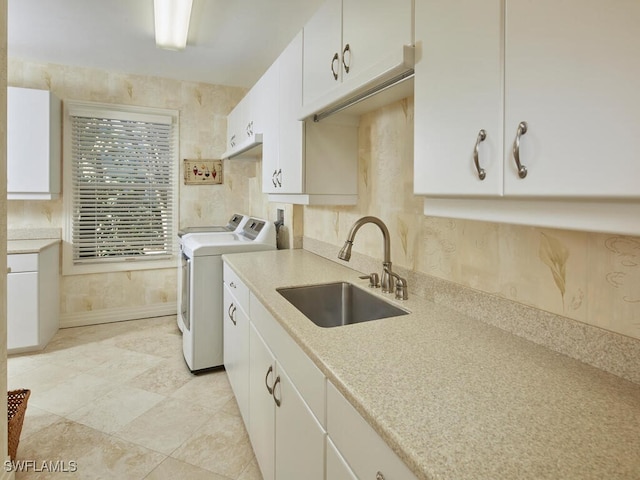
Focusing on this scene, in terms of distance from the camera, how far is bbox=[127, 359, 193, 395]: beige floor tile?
2.48m

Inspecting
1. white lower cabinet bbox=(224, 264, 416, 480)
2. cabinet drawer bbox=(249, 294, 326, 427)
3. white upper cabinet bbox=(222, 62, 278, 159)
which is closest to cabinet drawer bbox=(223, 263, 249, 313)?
white lower cabinet bbox=(224, 264, 416, 480)

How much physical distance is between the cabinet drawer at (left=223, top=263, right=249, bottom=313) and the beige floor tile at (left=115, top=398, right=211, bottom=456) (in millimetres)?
751

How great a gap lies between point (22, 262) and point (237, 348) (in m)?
2.12

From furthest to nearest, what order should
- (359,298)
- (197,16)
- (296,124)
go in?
(197,16) < (296,124) < (359,298)

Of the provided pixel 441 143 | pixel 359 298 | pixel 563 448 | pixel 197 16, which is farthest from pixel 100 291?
pixel 563 448

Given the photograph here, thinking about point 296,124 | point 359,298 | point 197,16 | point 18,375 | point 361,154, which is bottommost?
point 18,375

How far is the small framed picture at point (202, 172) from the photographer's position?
3.94 m

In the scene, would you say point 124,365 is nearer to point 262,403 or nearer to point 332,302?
point 262,403

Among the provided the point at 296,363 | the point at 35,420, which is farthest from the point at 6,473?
the point at 296,363

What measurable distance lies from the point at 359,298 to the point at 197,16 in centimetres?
217

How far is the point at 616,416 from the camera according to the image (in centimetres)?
73

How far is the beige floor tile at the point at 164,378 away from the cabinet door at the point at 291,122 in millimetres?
1534

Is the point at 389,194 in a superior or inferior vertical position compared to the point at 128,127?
inferior

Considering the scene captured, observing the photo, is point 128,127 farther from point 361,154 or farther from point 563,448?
point 563,448
